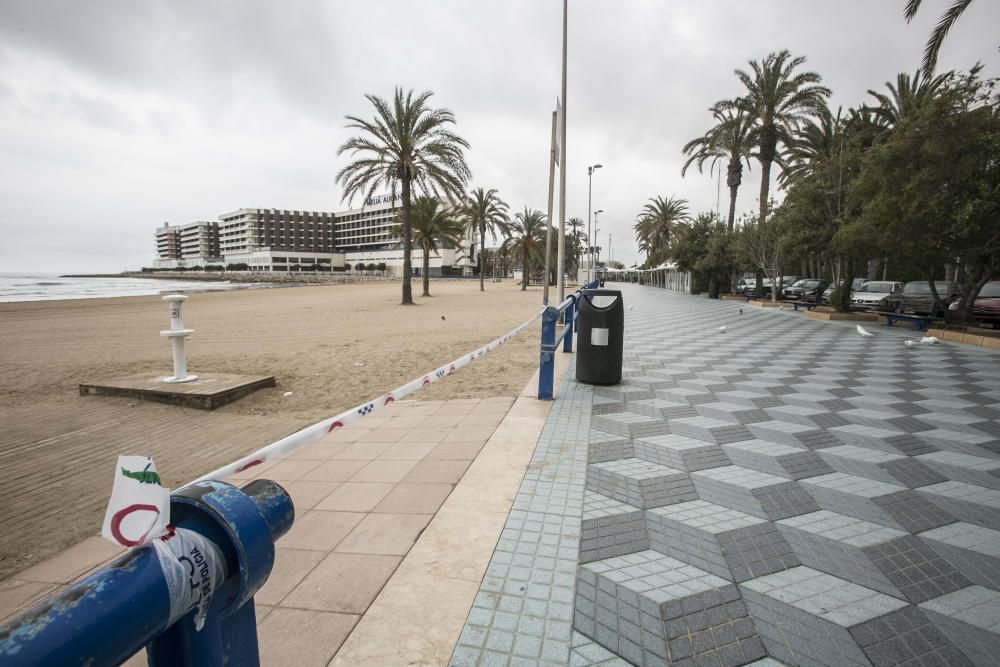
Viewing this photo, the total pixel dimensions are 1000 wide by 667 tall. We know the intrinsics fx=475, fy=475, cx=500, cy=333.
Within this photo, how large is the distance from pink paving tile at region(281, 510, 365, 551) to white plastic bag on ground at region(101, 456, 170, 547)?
2.13m

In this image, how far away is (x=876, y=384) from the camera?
21.8 ft

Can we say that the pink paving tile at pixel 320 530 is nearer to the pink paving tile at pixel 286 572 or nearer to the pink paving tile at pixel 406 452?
the pink paving tile at pixel 286 572

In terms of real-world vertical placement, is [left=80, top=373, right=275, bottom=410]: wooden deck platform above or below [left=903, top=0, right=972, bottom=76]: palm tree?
below

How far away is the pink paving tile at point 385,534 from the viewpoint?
267 cm

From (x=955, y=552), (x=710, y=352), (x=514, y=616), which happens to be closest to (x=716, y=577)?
(x=514, y=616)

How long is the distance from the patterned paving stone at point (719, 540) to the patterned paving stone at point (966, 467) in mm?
1953

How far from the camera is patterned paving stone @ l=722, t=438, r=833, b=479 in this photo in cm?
363

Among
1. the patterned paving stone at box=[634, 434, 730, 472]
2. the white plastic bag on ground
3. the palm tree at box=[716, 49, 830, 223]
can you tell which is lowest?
the patterned paving stone at box=[634, 434, 730, 472]

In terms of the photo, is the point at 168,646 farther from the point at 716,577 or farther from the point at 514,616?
the point at 716,577

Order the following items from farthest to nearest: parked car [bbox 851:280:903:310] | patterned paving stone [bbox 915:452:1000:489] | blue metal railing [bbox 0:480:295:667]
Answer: parked car [bbox 851:280:903:310] → patterned paving stone [bbox 915:452:1000:489] → blue metal railing [bbox 0:480:295:667]

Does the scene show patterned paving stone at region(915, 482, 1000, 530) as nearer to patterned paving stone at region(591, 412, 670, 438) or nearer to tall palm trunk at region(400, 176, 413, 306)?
patterned paving stone at region(591, 412, 670, 438)

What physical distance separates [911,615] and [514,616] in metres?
1.79

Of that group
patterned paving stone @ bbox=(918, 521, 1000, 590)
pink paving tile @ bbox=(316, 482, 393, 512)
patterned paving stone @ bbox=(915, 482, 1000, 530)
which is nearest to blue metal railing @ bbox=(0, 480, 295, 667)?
pink paving tile @ bbox=(316, 482, 393, 512)

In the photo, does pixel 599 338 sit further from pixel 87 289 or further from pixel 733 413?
pixel 87 289
